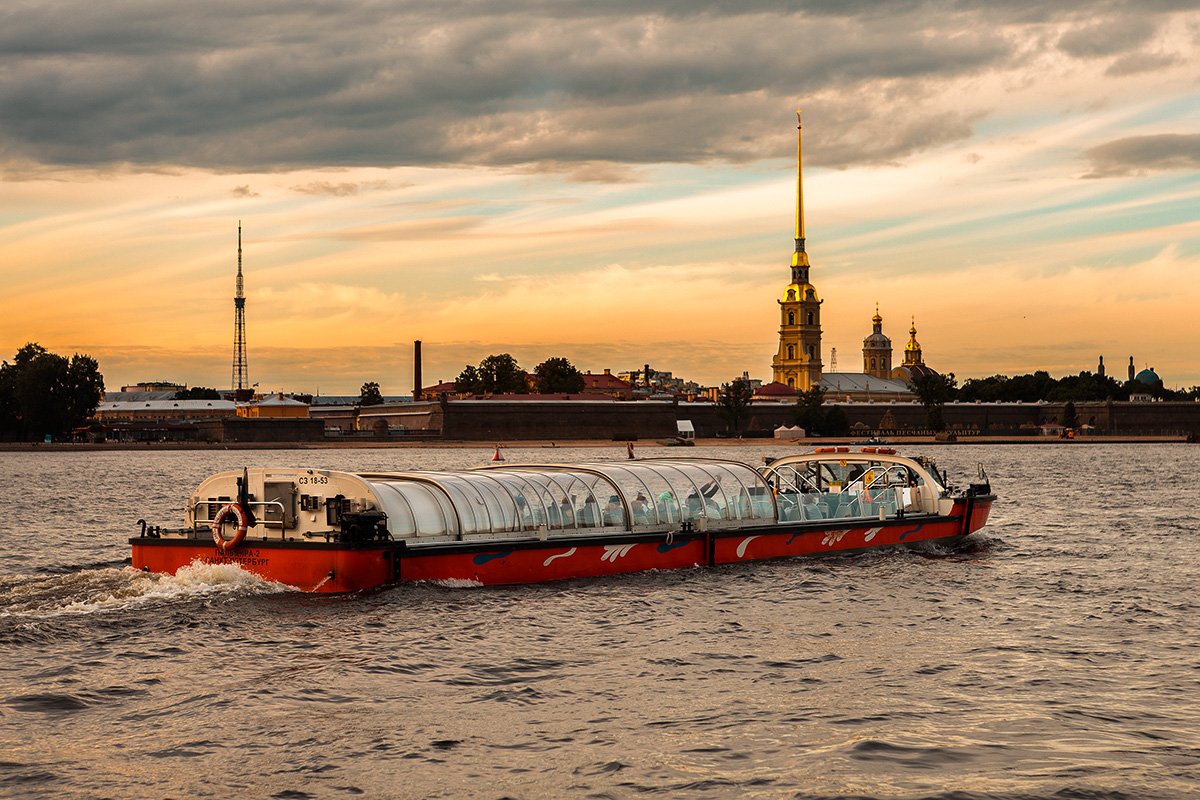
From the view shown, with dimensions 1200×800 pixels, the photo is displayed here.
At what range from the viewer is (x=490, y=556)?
26.5m

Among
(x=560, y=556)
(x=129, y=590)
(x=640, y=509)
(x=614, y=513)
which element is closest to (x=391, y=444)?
(x=640, y=509)

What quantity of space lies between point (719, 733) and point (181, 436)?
7460 inches

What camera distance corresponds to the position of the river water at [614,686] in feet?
48.1

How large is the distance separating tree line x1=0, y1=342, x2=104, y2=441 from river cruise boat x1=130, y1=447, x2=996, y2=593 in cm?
13778

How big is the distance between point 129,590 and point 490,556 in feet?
20.6

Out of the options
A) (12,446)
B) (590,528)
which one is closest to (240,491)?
(590,528)

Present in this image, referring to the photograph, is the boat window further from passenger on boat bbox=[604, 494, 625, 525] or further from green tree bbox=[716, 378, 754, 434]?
green tree bbox=[716, 378, 754, 434]

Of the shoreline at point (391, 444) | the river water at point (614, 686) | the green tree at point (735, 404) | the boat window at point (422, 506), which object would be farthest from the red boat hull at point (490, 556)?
the green tree at point (735, 404)

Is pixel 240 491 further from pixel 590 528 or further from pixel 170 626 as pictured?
pixel 590 528

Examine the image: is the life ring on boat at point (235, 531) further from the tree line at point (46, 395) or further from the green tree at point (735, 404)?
the green tree at point (735, 404)

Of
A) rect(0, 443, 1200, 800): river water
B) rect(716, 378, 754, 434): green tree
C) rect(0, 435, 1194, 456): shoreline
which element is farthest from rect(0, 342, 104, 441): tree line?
rect(0, 443, 1200, 800): river water

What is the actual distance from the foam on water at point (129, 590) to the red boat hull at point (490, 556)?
0.21 metres

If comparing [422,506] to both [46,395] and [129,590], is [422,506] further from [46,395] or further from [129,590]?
[46,395]

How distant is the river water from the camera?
14.7 m
